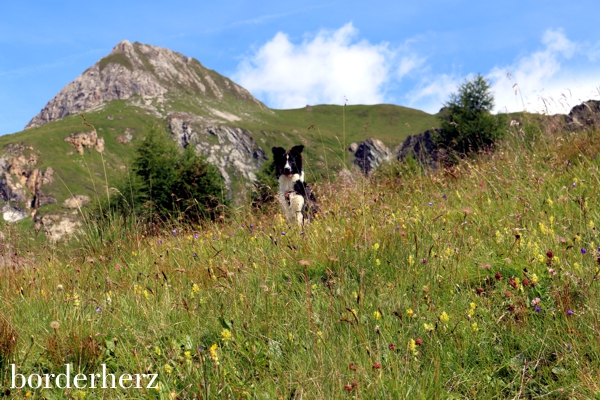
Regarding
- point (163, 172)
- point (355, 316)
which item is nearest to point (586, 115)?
point (355, 316)

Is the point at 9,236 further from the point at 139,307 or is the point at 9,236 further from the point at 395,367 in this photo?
the point at 395,367

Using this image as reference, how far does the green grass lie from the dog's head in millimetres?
4408

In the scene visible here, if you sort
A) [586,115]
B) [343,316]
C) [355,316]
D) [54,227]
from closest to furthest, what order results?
[355,316] → [343,316] → [54,227] → [586,115]

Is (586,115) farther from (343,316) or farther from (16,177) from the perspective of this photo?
(16,177)

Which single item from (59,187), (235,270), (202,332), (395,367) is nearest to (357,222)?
(235,270)

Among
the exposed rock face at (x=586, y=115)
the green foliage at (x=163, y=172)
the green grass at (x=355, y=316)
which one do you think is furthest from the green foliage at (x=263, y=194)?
the green foliage at (x=163, y=172)

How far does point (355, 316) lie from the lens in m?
2.38

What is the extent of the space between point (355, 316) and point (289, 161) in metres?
7.00

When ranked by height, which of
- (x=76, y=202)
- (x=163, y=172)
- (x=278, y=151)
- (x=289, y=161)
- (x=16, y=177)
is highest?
(x=16, y=177)

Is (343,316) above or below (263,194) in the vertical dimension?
below

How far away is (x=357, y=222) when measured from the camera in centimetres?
444

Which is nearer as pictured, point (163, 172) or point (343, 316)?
point (343, 316)

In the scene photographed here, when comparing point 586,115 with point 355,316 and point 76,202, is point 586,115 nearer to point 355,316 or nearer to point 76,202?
point 355,316

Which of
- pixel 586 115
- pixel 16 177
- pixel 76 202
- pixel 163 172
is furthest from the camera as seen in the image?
pixel 16 177
